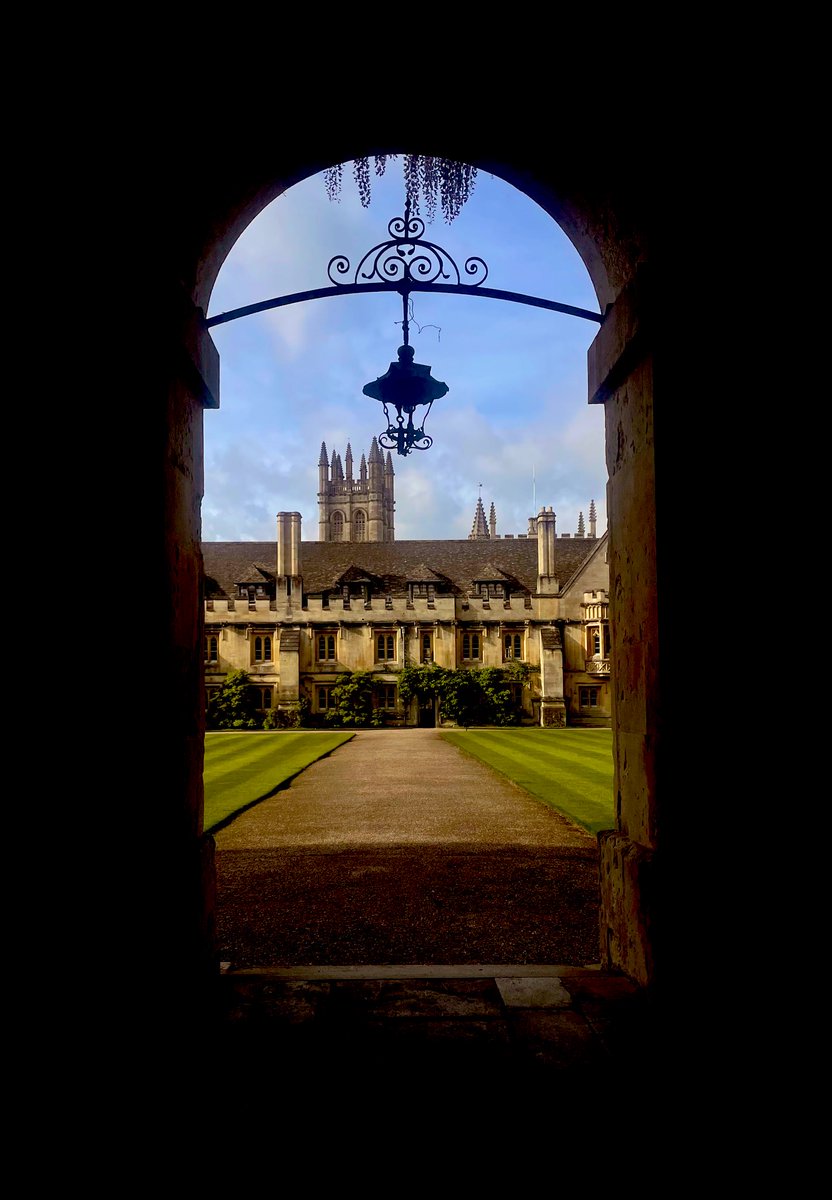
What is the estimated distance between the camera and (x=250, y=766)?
14.3m

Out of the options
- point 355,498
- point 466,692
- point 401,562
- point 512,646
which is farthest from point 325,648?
point 355,498

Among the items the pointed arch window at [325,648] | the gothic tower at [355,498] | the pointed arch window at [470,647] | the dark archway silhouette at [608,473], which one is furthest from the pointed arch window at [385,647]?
the gothic tower at [355,498]

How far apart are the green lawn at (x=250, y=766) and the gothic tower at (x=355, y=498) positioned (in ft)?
150

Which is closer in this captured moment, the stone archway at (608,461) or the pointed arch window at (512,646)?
the stone archway at (608,461)

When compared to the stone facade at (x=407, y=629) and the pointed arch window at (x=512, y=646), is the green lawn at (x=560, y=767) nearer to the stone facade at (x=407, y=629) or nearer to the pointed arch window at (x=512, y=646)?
the stone facade at (x=407, y=629)

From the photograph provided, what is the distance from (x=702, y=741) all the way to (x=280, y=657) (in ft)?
95.6

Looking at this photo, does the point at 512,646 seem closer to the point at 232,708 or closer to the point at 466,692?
the point at 466,692

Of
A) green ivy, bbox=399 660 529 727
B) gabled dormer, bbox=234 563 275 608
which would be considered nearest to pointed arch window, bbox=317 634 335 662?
gabled dormer, bbox=234 563 275 608

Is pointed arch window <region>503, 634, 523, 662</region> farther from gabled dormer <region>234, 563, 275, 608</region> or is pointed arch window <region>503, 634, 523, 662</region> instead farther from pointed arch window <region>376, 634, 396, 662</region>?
gabled dormer <region>234, 563, 275, 608</region>

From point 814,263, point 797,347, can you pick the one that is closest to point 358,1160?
point 797,347

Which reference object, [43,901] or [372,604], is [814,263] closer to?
[43,901]

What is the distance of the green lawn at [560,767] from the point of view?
356 inches

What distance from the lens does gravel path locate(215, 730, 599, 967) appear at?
14.8 feet

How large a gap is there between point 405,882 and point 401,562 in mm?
29402
